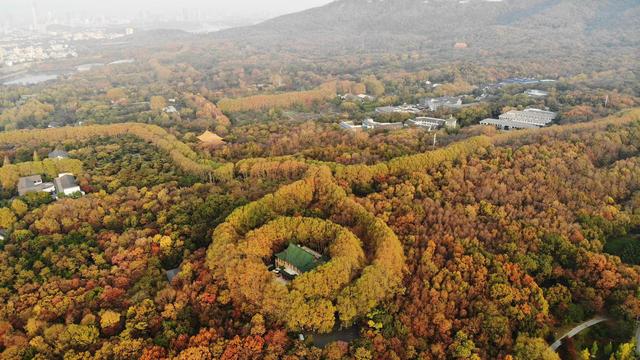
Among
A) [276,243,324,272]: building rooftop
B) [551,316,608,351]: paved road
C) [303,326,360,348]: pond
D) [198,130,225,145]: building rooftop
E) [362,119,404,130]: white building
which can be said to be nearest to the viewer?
[303,326,360,348]: pond

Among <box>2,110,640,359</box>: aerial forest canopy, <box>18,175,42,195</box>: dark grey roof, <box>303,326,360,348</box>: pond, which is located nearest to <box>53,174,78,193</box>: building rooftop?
<box>18,175,42,195</box>: dark grey roof

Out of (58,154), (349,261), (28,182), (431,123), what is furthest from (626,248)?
(58,154)

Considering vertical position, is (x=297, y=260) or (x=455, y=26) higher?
(x=455, y=26)

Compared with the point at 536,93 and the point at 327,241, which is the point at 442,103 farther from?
the point at 327,241

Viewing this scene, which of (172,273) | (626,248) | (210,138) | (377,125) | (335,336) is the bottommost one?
(335,336)

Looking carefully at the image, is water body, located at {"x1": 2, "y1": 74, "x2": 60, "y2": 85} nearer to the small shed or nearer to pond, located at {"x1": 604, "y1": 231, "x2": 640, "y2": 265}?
the small shed

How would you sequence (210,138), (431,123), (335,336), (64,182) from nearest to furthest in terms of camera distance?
(335,336)
(64,182)
(210,138)
(431,123)
